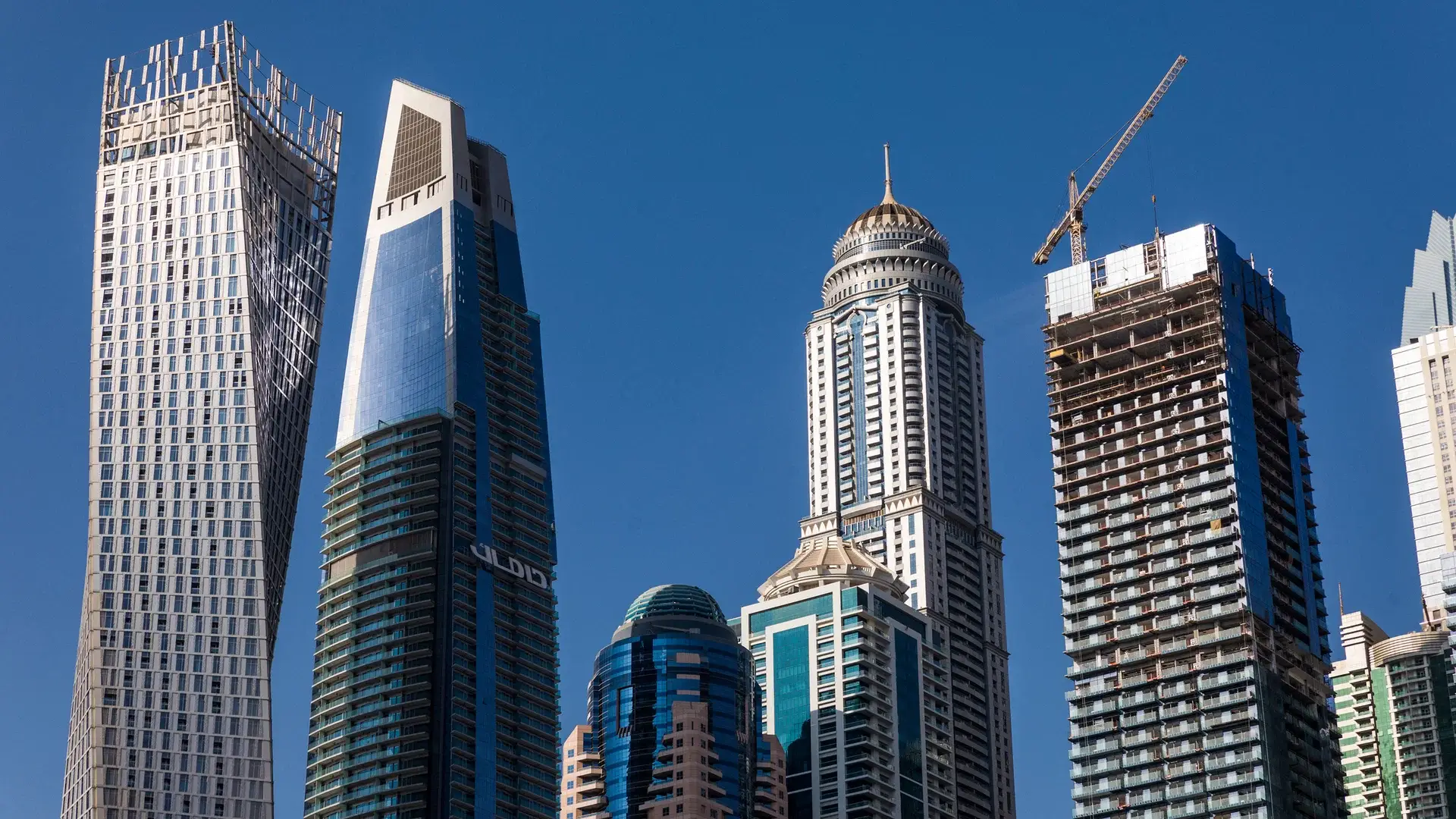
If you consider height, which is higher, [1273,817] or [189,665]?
[189,665]

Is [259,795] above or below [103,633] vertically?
below

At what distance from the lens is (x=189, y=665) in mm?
199000

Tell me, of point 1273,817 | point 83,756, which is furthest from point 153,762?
point 1273,817

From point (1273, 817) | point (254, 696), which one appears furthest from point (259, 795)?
point (1273, 817)

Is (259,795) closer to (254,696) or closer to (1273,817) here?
(254,696)

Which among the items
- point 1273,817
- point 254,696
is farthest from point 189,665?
point 1273,817

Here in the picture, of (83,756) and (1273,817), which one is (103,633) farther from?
(1273,817)

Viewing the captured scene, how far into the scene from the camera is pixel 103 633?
19838cm

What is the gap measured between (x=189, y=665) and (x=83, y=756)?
11221 millimetres

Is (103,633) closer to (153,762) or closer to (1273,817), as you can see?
(153,762)

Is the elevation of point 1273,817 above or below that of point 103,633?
below

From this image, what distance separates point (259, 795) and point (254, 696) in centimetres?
893

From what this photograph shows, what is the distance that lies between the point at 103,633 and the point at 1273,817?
326 feet

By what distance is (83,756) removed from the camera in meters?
196
